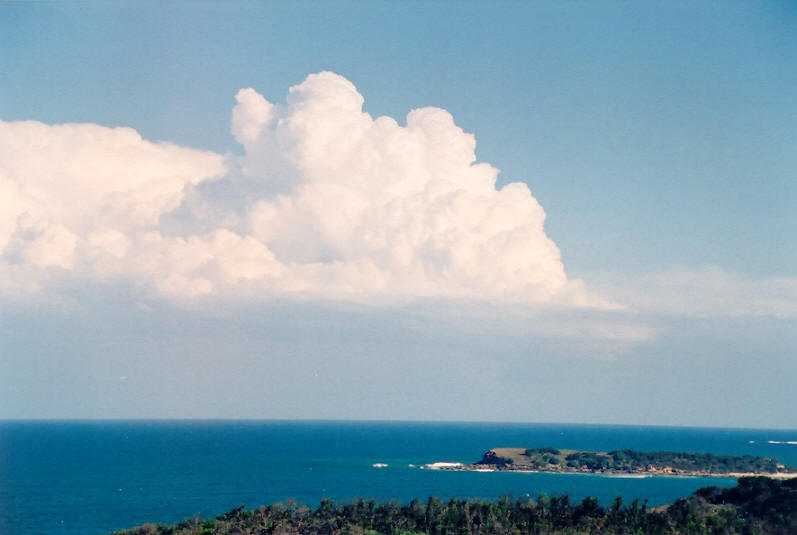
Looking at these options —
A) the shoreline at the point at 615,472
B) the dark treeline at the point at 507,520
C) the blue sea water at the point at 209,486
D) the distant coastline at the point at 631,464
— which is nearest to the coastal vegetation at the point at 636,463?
the distant coastline at the point at 631,464

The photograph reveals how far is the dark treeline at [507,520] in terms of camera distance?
186 ft

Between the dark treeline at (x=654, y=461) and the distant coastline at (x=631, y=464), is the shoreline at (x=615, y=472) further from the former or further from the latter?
the dark treeline at (x=654, y=461)

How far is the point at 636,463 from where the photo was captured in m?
164

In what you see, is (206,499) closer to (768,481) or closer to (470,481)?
(470,481)

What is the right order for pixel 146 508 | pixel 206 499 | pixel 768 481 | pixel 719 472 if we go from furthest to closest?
pixel 719 472 < pixel 206 499 < pixel 146 508 < pixel 768 481

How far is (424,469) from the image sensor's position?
161625mm

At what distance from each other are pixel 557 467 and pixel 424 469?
97.2 ft

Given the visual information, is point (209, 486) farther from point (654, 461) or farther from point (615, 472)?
point (654, 461)

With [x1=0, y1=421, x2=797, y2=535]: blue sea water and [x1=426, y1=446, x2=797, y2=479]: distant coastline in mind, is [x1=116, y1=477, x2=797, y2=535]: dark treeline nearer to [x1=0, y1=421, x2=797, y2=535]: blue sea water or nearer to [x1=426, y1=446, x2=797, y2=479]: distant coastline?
[x1=0, y1=421, x2=797, y2=535]: blue sea water

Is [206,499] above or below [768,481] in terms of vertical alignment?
below

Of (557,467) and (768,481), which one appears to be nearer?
(768,481)

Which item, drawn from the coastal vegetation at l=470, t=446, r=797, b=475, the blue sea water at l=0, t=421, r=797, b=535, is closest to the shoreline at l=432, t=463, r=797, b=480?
the coastal vegetation at l=470, t=446, r=797, b=475

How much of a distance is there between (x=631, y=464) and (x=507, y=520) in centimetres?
11356

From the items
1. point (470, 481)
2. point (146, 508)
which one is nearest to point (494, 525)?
point (146, 508)
